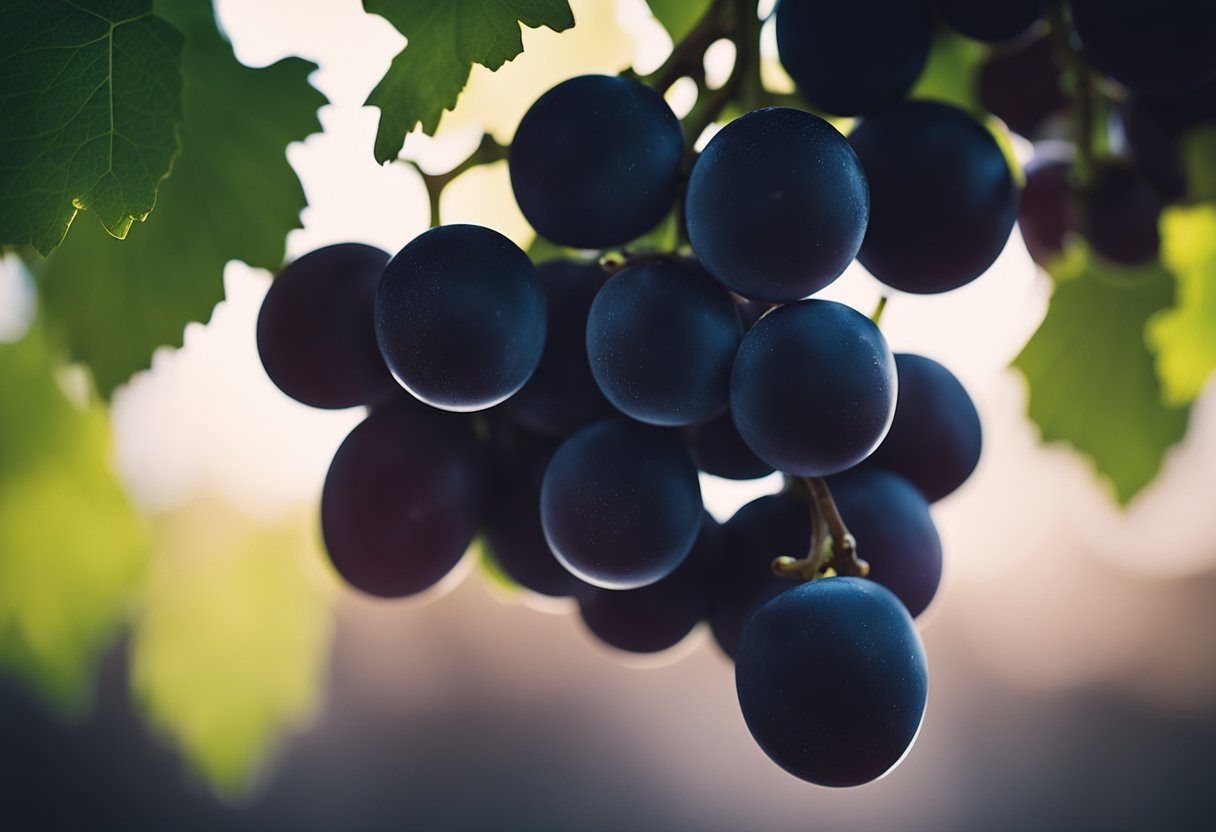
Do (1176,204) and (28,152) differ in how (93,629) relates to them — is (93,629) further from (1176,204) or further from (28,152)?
(1176,204)

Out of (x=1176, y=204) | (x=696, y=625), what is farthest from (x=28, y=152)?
(x=1176, y=204)

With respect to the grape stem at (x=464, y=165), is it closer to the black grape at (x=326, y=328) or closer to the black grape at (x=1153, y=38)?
the black grape at (x=326, y=328)

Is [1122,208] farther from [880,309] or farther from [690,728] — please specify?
[690,728]

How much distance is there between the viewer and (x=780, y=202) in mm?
390

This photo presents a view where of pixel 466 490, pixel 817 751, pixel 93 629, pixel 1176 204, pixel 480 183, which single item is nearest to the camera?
pixel 817 751

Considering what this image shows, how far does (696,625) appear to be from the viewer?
0.55m

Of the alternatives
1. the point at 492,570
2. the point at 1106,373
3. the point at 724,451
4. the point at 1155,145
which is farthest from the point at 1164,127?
the point at 492,570

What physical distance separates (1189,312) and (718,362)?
0.47m

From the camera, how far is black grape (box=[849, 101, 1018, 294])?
473mm

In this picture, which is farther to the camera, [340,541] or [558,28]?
[340,541]

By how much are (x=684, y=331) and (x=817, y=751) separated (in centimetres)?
16

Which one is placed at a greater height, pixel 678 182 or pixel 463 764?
pixel 678 182

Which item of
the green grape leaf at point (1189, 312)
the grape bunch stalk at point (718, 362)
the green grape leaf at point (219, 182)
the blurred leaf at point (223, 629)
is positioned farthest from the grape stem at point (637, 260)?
the blurred leaf at point (223, 629)

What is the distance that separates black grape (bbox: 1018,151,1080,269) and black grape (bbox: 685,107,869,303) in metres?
0.39
